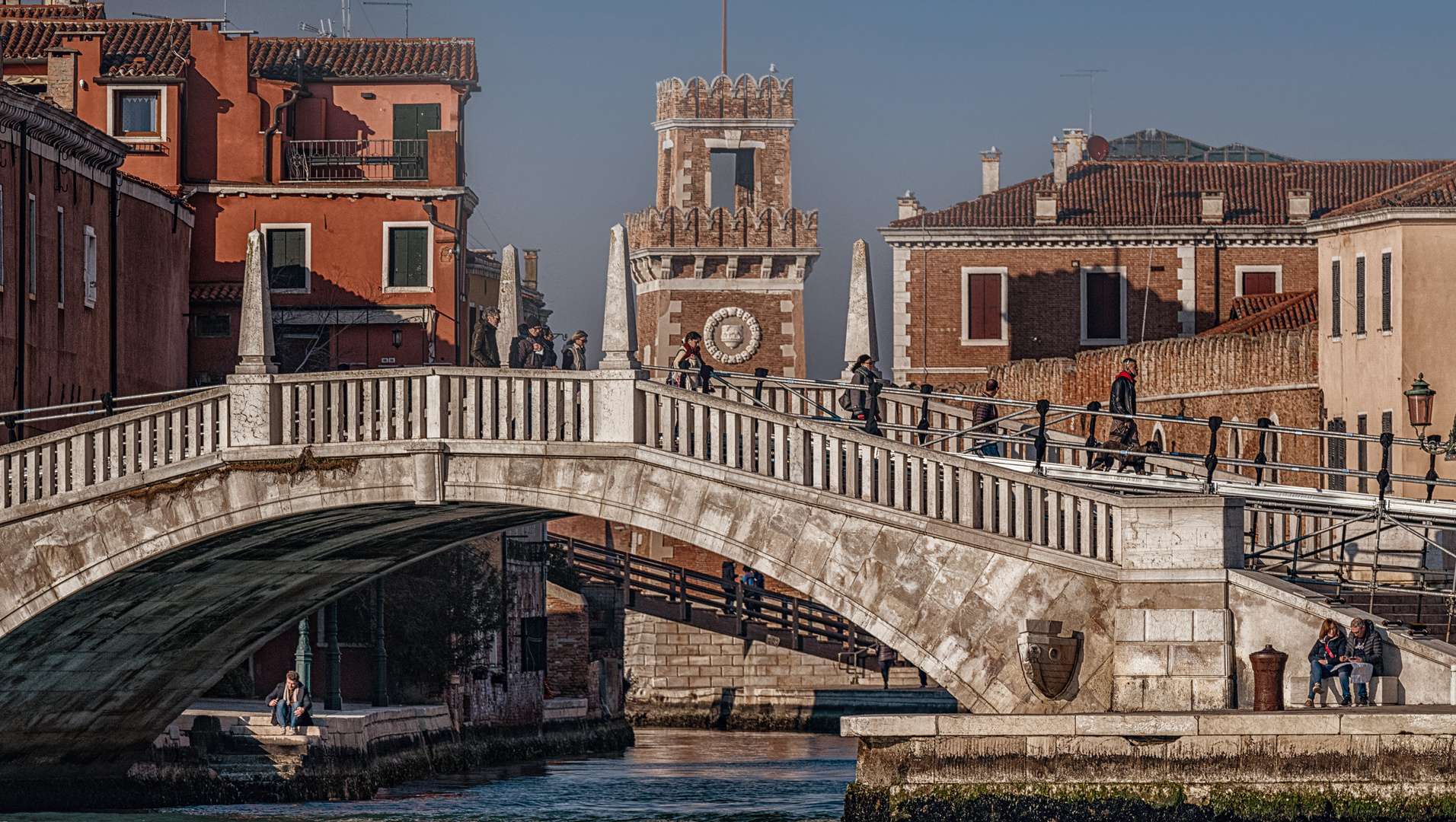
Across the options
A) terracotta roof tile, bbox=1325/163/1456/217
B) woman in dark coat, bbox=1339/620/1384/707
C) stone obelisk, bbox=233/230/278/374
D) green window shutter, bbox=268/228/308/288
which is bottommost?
woman in dark coat, bbox=1339/620/1384/707

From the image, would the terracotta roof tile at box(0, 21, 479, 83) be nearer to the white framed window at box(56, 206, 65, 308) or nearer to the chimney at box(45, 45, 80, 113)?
the chimney at box(45, 45, 80, 113)

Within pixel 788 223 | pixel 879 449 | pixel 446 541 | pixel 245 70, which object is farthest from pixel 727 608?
pixel 879 449

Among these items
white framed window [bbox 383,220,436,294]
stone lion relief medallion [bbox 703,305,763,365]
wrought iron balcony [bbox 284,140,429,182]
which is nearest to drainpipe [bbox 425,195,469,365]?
white framed window [bbox 383,220,436,294]

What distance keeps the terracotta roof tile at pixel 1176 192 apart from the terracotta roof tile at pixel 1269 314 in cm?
187

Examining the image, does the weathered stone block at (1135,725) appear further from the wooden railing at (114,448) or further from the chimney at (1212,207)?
the chimney at (1212,207)

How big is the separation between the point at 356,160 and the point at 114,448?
16.1 m

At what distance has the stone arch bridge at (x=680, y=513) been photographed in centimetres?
2083

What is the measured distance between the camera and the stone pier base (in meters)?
19.5

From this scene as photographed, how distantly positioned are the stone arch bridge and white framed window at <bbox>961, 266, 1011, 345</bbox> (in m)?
26.6

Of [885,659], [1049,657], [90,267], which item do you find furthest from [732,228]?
[1049,657]

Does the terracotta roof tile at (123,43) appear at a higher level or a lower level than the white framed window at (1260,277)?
higher

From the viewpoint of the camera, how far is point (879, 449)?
71.8 ft

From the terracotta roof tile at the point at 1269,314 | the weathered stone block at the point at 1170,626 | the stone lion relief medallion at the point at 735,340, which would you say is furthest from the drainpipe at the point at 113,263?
the stone lion relief medallion at the point at 735,340

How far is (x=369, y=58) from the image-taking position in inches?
1610
